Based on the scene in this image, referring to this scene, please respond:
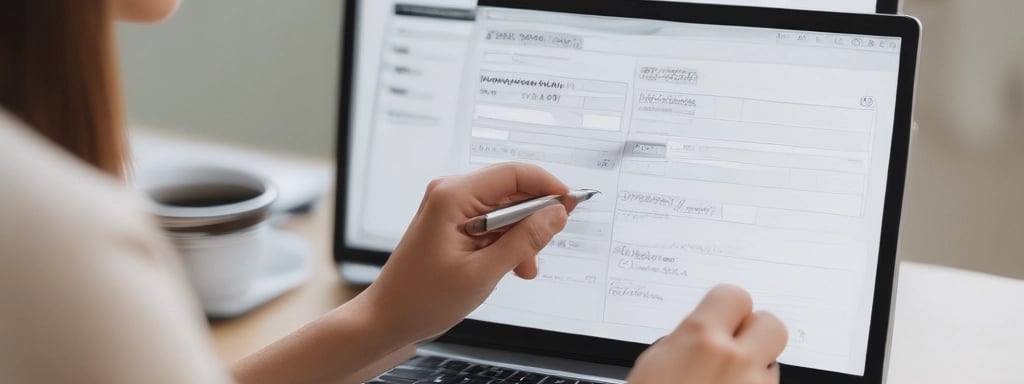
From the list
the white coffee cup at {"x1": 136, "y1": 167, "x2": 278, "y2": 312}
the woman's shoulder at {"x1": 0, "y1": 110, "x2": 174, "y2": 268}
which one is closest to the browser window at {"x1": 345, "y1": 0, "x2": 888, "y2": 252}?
the white coffee cup at {"x1": 136, "y1": 167, "x2": 278, "y2": 312}

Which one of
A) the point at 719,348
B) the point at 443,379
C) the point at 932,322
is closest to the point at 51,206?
the point at 719,348

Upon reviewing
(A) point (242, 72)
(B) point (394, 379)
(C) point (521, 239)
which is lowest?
(B) point (394, 379)

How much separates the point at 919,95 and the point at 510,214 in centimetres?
117

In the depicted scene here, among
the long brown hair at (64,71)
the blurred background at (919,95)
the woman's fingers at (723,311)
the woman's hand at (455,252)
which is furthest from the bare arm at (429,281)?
the blurred background at (919,95)

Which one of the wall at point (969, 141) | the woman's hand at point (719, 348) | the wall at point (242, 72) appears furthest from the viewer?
the wall at point (242, 72)

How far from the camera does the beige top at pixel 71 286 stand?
0.31 meters

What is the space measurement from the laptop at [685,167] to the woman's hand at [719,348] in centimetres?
16

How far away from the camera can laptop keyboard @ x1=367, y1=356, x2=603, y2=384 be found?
0.69 meters

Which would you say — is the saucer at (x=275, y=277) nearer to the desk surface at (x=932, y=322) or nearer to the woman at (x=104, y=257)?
the desk surface at (x=932, y=322)

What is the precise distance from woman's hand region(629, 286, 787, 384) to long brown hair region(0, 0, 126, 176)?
0.26 meters

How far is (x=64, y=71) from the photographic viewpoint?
40cm

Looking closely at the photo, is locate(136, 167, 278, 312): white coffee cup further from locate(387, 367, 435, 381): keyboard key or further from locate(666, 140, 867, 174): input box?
locate(666, 140, 867, 174): input box

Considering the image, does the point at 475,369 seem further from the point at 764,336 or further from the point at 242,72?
the point at 242,72

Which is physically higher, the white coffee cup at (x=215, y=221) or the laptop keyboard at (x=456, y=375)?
the white coffee cup at (x=215, y=221)
